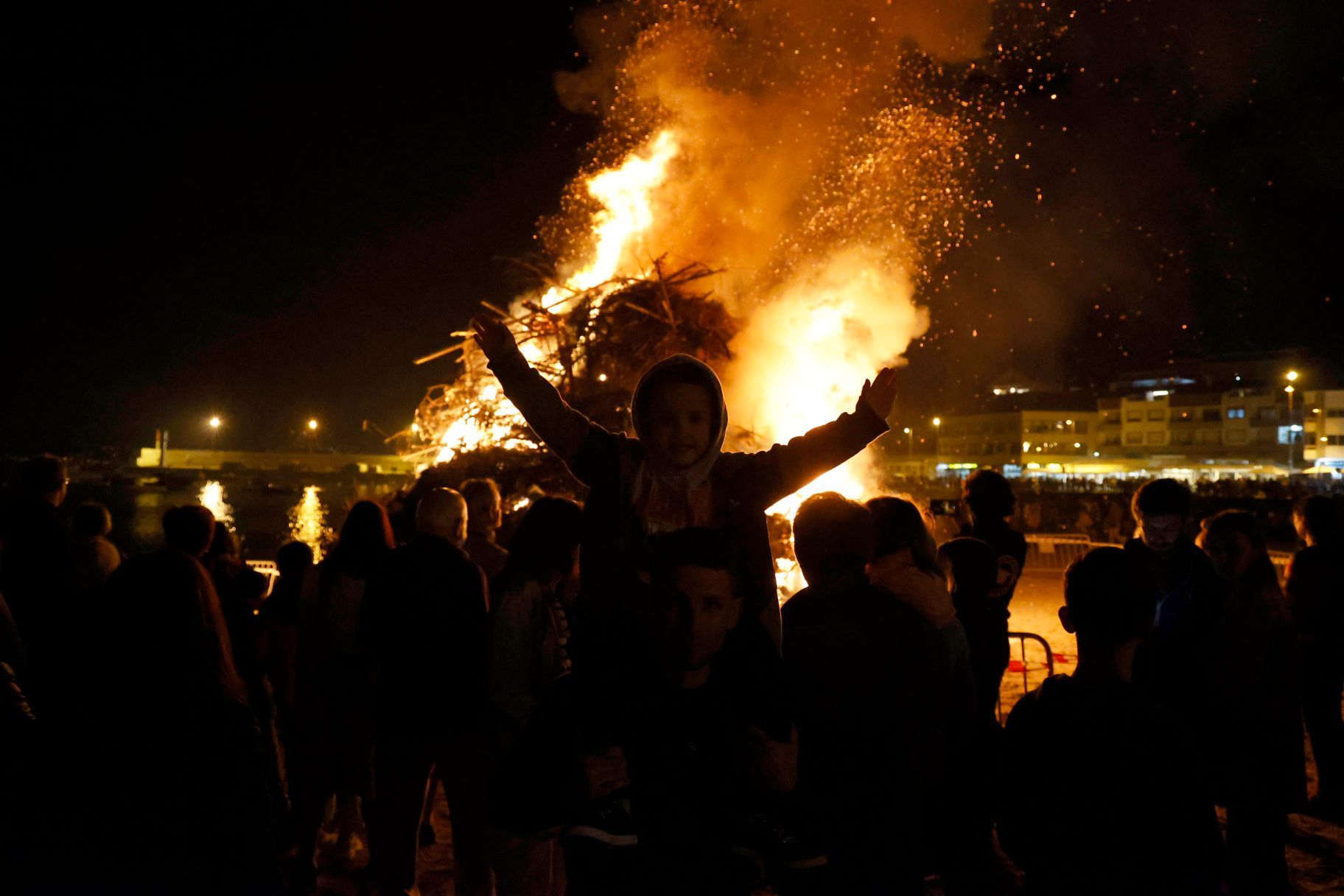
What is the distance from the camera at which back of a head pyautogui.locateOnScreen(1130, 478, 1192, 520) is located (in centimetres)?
427

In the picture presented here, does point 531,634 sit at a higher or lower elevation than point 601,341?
lower

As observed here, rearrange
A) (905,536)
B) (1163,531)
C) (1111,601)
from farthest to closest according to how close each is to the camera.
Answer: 1. (1163,531)
2. (905,536)
3. (1111,601)

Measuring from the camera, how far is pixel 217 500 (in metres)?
54.3

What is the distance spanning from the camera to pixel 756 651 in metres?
2.08

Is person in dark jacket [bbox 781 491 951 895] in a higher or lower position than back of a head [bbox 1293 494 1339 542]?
lower

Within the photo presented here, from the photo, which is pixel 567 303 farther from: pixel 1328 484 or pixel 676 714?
pixel 1328 484

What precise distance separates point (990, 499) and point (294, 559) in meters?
4.08

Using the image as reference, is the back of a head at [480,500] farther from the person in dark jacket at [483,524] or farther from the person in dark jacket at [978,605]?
the person in dark jacket at [978,605]

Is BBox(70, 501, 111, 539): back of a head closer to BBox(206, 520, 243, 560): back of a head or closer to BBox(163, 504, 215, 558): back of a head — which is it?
BBox(206, 520, 243, 560): back of a head

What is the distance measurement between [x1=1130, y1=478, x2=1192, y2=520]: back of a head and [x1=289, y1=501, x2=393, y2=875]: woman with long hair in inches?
150

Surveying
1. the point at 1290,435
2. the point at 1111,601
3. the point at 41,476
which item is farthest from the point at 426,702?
the point at 1290,435

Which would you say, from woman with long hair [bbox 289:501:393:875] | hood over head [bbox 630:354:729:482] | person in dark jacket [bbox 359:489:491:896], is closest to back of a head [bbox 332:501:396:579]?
woman with long hair [bbox 289:501:393:875]

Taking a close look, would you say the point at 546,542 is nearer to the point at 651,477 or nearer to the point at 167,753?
the point at 651,477

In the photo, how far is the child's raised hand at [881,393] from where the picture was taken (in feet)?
9.98
